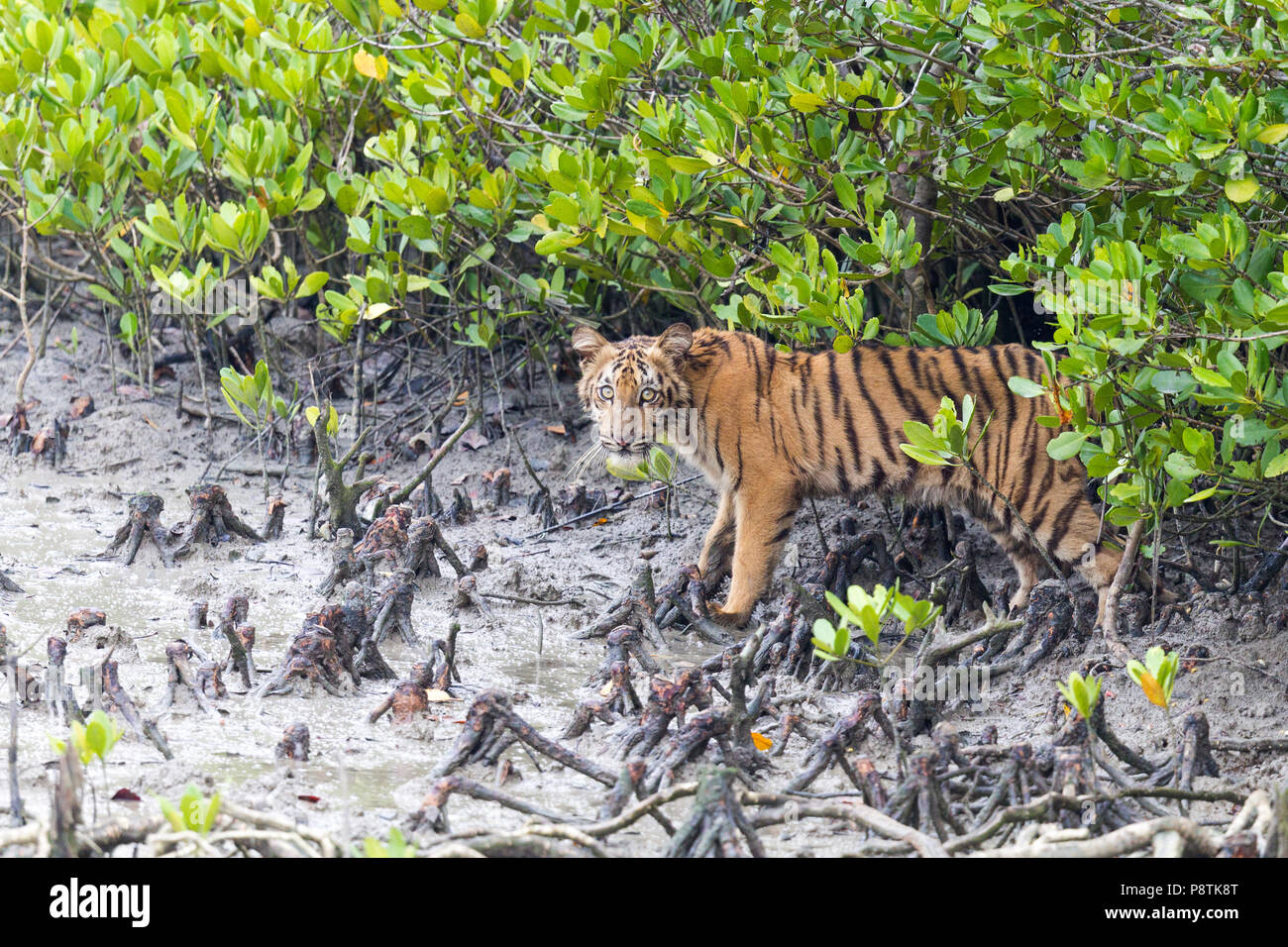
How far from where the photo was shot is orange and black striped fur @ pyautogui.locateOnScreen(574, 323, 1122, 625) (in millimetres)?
4898

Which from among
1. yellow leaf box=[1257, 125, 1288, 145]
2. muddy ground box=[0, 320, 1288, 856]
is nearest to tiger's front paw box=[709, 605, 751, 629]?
muddy ground box=[0, 320, 1288, 856]

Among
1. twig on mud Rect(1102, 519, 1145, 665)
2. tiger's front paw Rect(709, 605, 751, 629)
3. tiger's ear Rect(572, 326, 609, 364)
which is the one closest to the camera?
twig on mud Rect(1102, 519, 1145, 665)

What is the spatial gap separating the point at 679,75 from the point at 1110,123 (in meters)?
2.18

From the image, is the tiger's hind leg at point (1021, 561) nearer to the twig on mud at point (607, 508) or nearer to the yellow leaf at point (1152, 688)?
the twig on mud at point (607, 508)

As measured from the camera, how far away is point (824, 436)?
17.2 feet

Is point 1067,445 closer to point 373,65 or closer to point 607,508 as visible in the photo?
point 607,508

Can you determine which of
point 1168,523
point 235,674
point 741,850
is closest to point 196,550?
point 235,674

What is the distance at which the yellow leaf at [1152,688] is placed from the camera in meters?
3.14

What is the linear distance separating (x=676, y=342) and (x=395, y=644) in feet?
5.33

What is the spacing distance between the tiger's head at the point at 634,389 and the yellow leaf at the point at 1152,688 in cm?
255

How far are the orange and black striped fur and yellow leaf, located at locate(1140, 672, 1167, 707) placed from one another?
5.28ft

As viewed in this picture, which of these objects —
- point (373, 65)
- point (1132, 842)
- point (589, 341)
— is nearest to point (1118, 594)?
point (1132, 842)

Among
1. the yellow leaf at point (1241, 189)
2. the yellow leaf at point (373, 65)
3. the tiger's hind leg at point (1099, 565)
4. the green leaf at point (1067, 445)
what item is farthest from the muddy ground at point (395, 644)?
the yellow leaf at point (373, 65)

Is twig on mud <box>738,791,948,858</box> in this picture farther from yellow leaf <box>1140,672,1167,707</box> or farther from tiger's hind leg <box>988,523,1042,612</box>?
tiger's hind leg <box>988,523,1042,612</box>
